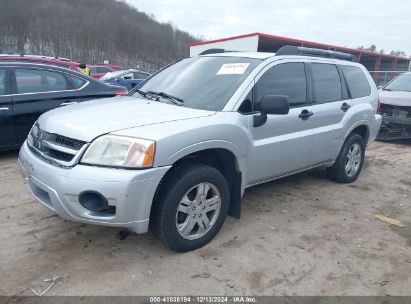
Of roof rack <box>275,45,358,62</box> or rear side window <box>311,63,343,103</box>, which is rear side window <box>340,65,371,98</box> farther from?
rear side window <box>311,63,343,103</box>

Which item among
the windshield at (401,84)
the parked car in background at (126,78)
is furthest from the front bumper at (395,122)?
the parked car in background at (126,78)

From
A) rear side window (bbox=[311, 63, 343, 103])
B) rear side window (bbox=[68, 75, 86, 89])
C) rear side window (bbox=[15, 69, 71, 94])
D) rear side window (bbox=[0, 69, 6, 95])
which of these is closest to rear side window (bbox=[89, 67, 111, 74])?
rear side window (bbox=[68, 75, 86, 89])

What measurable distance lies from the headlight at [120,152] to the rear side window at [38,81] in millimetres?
3519

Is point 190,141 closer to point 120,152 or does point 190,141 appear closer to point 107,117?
point 120,152

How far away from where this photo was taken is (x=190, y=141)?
279 centimetres

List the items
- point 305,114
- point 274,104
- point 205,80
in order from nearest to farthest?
point 274,104 < point 205,80 < point 305,114

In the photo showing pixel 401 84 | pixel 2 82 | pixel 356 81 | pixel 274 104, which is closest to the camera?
pixel 274 104

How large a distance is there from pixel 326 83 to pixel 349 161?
1.30 m

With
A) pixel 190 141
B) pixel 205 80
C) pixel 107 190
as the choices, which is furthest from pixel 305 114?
pixel 107 190

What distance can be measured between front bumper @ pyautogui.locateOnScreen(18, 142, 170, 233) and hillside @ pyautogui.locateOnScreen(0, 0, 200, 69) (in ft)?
168

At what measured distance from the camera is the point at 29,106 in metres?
5.35

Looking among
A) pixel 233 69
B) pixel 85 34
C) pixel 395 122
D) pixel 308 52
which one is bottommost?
pixel 395 122

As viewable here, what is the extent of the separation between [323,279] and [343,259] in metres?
0.41

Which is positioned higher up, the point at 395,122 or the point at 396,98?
the point at 396,98
